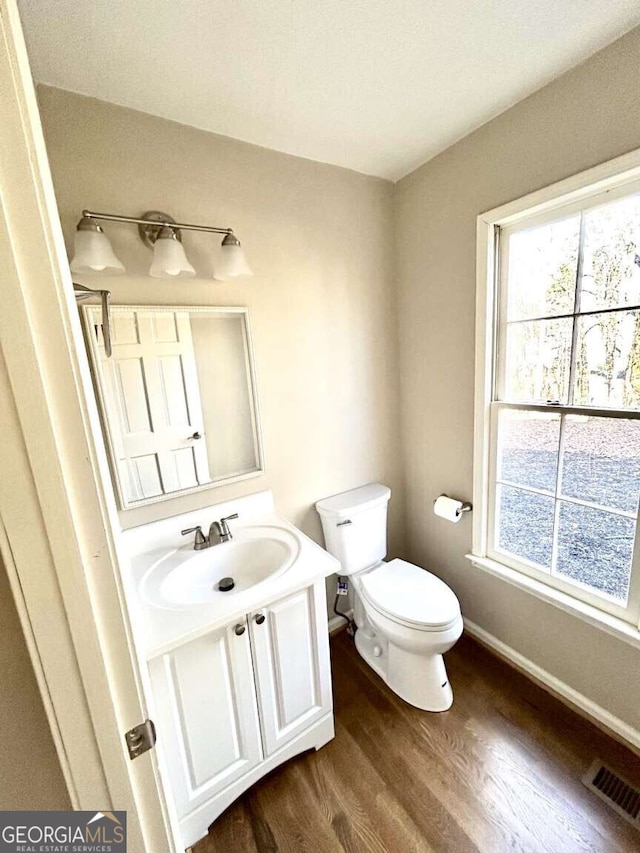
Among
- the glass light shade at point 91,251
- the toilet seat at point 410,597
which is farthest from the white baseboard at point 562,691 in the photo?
the glass light shade at point 91,251

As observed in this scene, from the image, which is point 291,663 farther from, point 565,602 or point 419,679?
point 565,602

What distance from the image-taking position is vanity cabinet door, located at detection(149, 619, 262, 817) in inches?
38.2

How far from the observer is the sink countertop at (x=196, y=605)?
3.07 ft

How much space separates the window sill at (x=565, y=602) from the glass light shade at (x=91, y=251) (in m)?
1.93

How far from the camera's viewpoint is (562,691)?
1.45 meters

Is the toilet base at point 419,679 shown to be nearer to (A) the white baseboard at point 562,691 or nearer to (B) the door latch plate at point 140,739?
(A) the white baseboard at point 562,691

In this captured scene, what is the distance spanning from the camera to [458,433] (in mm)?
1680

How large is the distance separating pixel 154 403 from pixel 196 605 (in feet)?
2.38

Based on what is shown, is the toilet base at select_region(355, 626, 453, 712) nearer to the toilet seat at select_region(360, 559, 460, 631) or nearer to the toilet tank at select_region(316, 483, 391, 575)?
the toilet seat at select_region(360, 559, 460, 631)

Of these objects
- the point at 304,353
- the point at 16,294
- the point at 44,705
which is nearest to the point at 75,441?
the point at 16,294

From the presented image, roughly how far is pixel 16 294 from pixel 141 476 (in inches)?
41.1

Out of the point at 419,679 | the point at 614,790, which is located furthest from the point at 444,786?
the point at 614,790

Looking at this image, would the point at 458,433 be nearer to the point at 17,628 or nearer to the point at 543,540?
the point at 543,540

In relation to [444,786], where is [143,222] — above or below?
above
